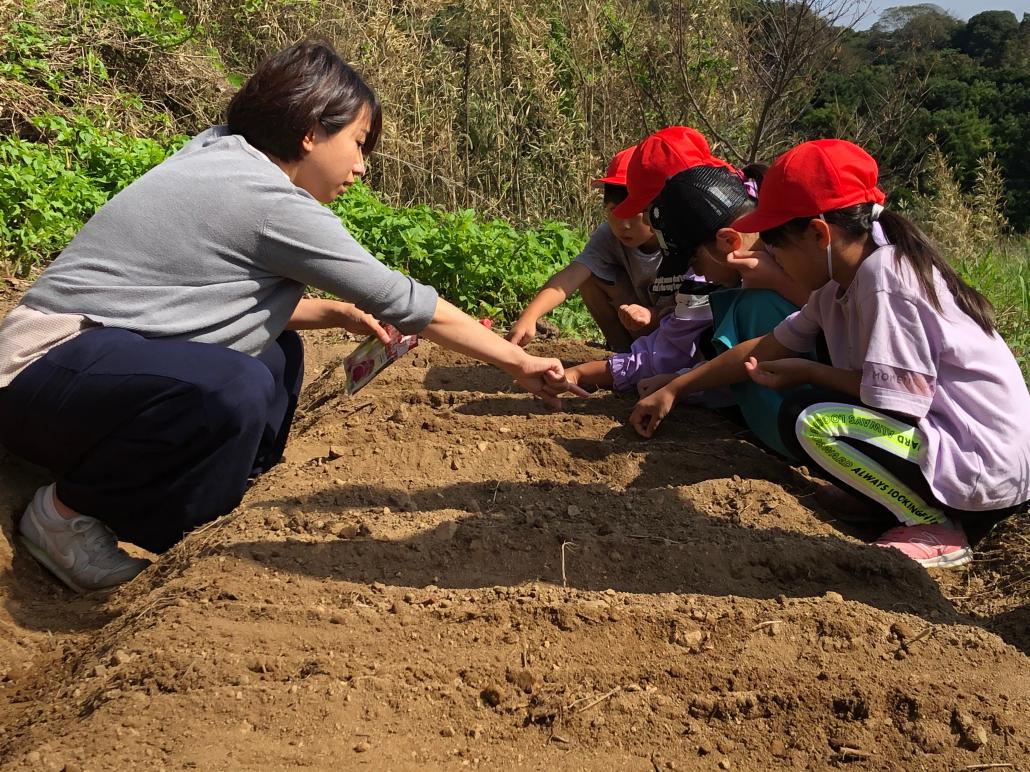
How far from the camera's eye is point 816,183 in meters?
2.96

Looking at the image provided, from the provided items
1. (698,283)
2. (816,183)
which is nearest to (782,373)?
(816,183)

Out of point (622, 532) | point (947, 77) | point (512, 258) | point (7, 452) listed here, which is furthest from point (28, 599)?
point (947, 77)

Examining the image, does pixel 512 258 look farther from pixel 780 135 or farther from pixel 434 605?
pixel 780 135

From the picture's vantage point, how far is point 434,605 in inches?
99.3

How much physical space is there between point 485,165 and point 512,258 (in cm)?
318

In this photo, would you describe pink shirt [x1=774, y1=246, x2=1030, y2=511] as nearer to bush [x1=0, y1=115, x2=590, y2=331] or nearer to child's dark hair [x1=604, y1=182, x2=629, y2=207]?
child's dark hair [x1=604, y1=182, x2=629, y2=207]

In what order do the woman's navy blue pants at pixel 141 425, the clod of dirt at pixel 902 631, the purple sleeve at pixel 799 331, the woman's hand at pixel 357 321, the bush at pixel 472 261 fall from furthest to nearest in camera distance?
the bush at pixel 472 261
the woman's hand at pixel 357 321
the purple sleeve at pixel 799 331
the woman's navy blue pants at pixel 141 425
the clod of dirt at pixel 902 631

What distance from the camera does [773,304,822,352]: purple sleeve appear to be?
11.3 ft

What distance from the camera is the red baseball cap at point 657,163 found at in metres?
3.90

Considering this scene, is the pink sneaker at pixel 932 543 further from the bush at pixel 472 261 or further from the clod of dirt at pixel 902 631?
the bush at pixel 472 261

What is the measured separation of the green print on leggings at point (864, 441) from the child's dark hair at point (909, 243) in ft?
1.27

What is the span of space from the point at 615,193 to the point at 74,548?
257cm

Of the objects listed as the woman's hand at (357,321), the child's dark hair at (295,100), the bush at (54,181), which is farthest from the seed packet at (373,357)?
the bush at (54,181)

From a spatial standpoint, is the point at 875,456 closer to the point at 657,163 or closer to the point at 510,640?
the point at 510,640
